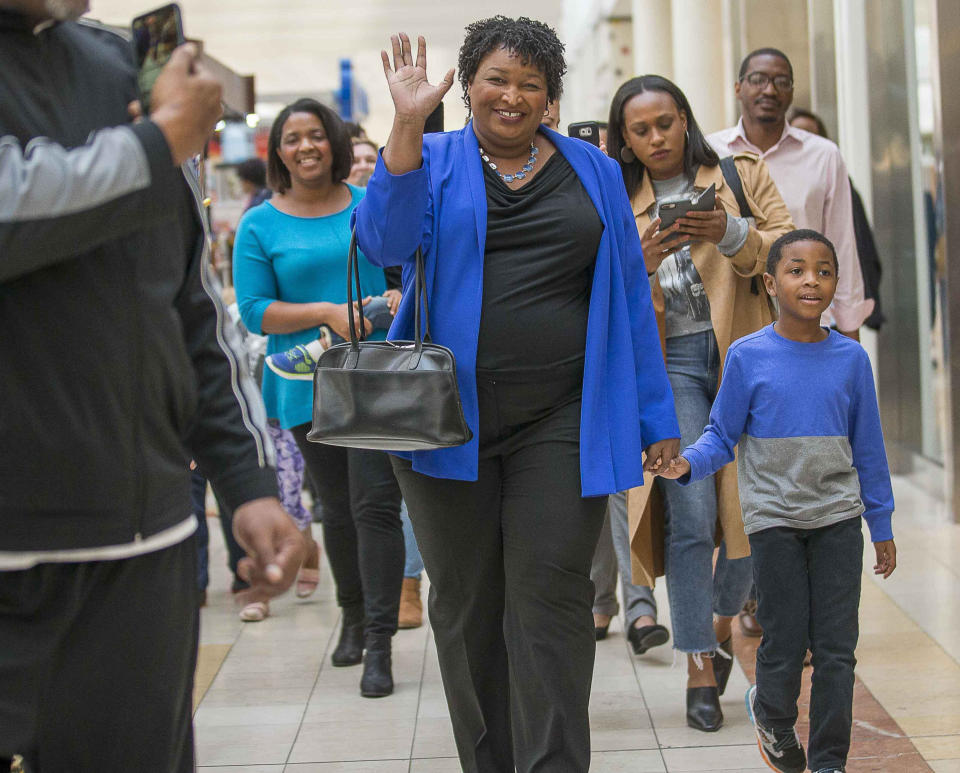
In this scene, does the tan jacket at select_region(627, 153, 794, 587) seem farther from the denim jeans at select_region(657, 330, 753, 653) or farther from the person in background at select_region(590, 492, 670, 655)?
the person in background at select_region(590, 492, 670, 655)

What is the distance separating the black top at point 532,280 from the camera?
3264mm

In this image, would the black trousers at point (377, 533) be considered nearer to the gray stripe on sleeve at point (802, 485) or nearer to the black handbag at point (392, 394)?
the black handbag at point (392, 394)

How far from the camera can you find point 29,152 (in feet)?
5.51

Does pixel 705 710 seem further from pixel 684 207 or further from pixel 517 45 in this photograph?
pixel 517 45

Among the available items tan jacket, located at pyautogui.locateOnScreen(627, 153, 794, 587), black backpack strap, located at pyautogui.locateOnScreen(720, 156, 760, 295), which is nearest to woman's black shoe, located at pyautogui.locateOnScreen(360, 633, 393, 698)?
tan jacket, located at pyautogui.locateOnScreen(627, 153, 794, 587)

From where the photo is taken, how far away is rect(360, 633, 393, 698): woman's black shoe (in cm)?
484

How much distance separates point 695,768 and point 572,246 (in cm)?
167

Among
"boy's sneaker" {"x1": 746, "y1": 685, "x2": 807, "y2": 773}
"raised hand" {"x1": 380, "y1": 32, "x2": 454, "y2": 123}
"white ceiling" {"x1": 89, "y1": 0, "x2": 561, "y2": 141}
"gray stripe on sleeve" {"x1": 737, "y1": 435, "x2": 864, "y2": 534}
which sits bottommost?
"boy's sneaker" {"x1": 746, "y1": 685, "x2": 807, "y2": 773}

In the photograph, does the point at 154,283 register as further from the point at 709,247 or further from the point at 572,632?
the point at 709,247

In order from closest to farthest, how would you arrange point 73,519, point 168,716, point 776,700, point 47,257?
point 47,257
point 73,519
point 168,716
point 776,700

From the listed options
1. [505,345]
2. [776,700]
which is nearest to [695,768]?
[776,700]

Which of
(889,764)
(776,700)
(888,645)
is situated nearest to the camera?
(776,700)

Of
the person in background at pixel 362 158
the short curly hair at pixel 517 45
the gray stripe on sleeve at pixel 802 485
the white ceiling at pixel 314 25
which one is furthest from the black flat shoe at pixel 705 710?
the white ceiling at pixel 314 25

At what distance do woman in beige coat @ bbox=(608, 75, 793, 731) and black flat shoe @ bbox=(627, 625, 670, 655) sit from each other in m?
0.49
